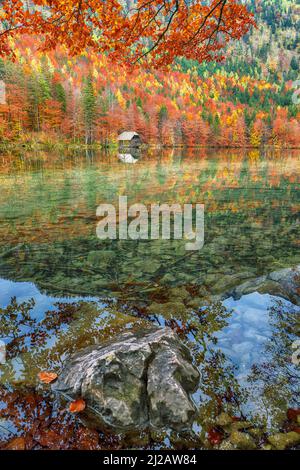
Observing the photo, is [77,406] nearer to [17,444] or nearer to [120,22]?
[17,444]

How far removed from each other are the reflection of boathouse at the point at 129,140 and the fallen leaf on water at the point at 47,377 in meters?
88.1

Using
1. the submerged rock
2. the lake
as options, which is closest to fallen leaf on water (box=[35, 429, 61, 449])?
the lake

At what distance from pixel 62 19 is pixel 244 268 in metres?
9.09

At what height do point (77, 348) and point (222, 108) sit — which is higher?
point (222, 108)

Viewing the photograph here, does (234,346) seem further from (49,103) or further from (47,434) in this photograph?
(49,103)

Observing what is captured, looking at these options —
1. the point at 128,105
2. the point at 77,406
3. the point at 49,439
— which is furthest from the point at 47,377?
the point at 128,105

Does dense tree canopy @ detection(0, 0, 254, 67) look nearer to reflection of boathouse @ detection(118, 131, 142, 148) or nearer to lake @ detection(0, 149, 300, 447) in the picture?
lake @ detection(0, 149, 300, 447)

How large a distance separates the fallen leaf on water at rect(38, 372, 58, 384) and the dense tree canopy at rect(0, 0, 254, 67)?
27.8ft

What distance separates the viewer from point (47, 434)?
3.24 meters

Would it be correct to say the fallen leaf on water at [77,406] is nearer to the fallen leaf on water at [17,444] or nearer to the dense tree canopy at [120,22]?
the fallen leaf on water at [17,444]

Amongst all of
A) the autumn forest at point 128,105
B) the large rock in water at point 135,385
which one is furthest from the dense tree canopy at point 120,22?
the large rock in water at point 135,385

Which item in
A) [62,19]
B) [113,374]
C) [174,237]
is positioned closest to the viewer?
[113,374]
